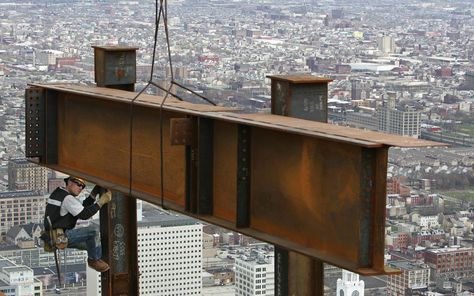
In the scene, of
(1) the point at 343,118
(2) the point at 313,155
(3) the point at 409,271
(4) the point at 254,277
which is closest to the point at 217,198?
(2) the point at 313,155

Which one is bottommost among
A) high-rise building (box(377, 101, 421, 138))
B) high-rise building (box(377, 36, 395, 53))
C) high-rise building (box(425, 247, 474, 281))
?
high-rise building (box(425, 247, 474, 281))

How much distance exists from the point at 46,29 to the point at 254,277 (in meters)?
85.8

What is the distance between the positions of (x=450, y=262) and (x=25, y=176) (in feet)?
65.1

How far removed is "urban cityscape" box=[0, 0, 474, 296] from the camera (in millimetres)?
50062

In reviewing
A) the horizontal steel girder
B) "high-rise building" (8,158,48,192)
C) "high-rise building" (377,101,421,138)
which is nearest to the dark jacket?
the horizontal steel girder

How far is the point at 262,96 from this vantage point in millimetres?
79812

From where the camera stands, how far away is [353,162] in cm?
473

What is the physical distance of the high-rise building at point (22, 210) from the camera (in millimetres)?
57156

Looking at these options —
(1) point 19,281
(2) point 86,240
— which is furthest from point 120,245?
(1) point 19,281

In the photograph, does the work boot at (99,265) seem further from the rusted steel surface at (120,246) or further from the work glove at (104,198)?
the work glove at (104,198)

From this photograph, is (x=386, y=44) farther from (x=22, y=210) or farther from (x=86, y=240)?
(x=86, y=240)

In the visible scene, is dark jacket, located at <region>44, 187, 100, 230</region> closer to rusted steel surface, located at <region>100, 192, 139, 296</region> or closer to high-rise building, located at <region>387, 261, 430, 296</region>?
rusted steel surface, located at <region>100, 192, 139, 296</region>

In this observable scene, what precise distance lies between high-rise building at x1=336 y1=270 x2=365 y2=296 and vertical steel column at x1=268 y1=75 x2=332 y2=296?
3764 centimetres

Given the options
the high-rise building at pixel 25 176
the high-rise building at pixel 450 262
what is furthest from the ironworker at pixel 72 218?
the high-rise building at pixel 25 176
